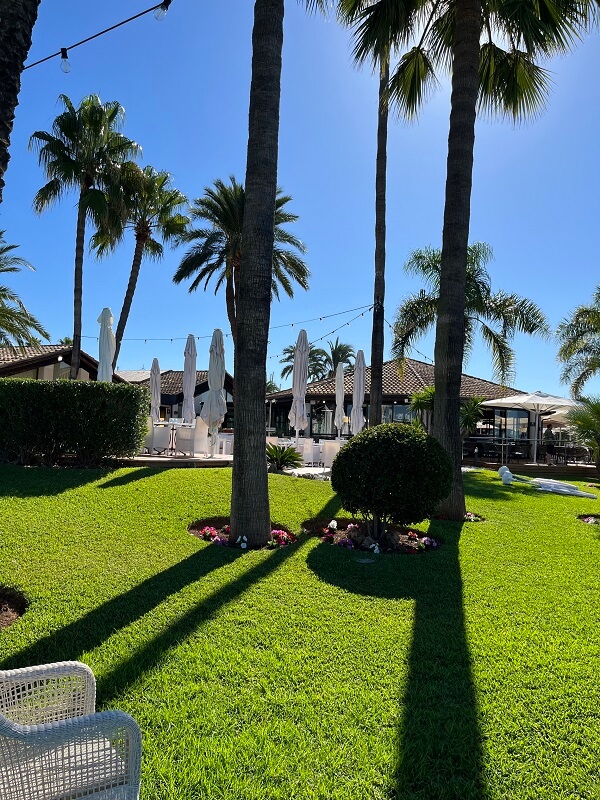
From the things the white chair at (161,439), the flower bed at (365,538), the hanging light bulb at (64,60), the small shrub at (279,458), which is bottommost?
the flower bed at (365,538)

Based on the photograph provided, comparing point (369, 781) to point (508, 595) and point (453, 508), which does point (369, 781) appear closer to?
point (508, 595)

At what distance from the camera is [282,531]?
23.9 ft

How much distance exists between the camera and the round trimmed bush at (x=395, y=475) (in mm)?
6633

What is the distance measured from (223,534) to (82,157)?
50.4 feet

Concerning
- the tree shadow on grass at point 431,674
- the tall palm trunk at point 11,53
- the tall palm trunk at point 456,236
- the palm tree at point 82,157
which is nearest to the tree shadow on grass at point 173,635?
the tree shadow on grass at point 431,674

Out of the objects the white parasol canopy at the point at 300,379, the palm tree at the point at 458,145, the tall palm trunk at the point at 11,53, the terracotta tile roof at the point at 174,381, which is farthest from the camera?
the terracotta tile roof at the point at 174,381

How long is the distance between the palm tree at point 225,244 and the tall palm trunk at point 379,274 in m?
8.06

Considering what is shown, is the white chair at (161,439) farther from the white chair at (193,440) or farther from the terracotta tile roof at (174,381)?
the terracotta tile roof at (174,381)

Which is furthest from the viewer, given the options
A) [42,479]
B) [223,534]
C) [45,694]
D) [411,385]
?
[411,385]

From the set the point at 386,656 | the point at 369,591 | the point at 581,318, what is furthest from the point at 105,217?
the point at 581,318

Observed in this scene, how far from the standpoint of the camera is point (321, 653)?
3.72m

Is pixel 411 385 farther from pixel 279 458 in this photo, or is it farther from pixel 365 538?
pixel 365 538

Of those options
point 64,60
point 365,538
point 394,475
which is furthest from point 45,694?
point 64,60

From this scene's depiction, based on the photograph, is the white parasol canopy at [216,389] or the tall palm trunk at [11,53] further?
the white parasol canopy at [216,389]
